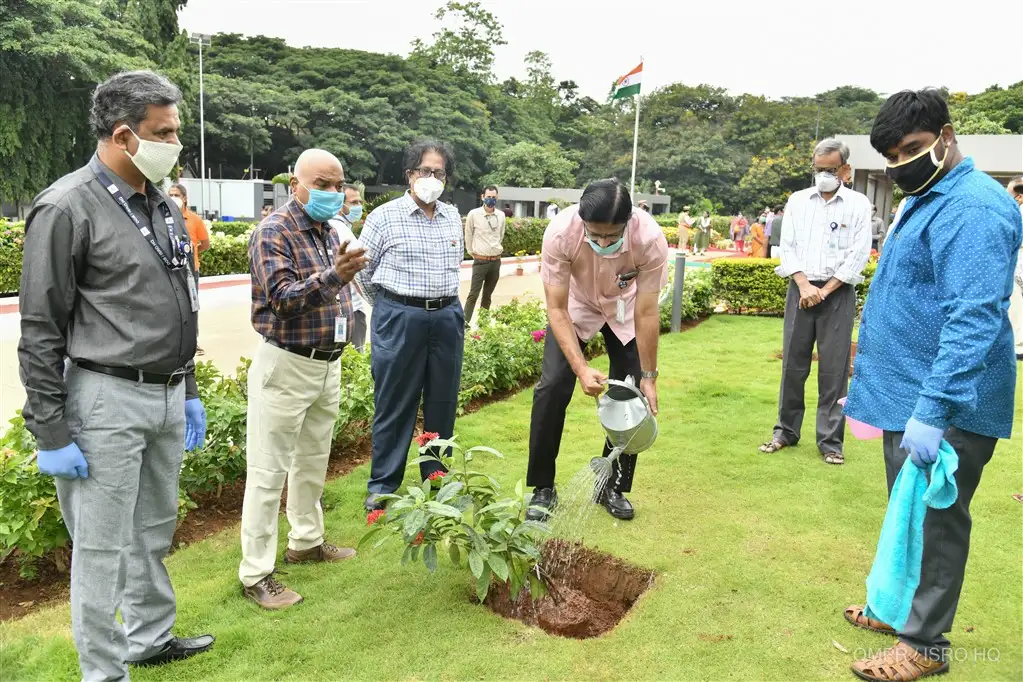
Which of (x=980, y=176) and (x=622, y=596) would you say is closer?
(x=980, y=176)

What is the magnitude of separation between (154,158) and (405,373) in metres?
1.97

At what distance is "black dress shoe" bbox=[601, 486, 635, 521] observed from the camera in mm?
3959

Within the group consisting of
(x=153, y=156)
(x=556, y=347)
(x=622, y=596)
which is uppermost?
(x=153, y=156)

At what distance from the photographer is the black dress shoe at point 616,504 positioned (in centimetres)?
396

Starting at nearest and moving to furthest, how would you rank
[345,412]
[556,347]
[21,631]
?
[21,631] < [556,347] < [345,412]

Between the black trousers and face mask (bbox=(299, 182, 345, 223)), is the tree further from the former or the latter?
face mask (bbox=(299, 182, 345, 223))

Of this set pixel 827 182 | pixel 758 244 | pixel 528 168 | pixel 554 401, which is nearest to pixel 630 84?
pixel 758 244

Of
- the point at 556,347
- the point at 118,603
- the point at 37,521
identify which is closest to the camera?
the point at 118,603

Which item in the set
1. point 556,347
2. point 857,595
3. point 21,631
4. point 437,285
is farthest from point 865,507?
point 21,631

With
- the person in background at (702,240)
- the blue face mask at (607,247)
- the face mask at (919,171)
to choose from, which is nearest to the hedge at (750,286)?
the blue face mask at (607,247)

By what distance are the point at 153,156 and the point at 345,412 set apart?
269 cm

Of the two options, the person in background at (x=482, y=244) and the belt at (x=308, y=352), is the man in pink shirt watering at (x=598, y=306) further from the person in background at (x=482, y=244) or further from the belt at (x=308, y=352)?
the person in background at (x=482, y=244)

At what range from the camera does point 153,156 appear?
7.75ft

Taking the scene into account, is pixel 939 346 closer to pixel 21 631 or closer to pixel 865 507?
pixel 865 507
